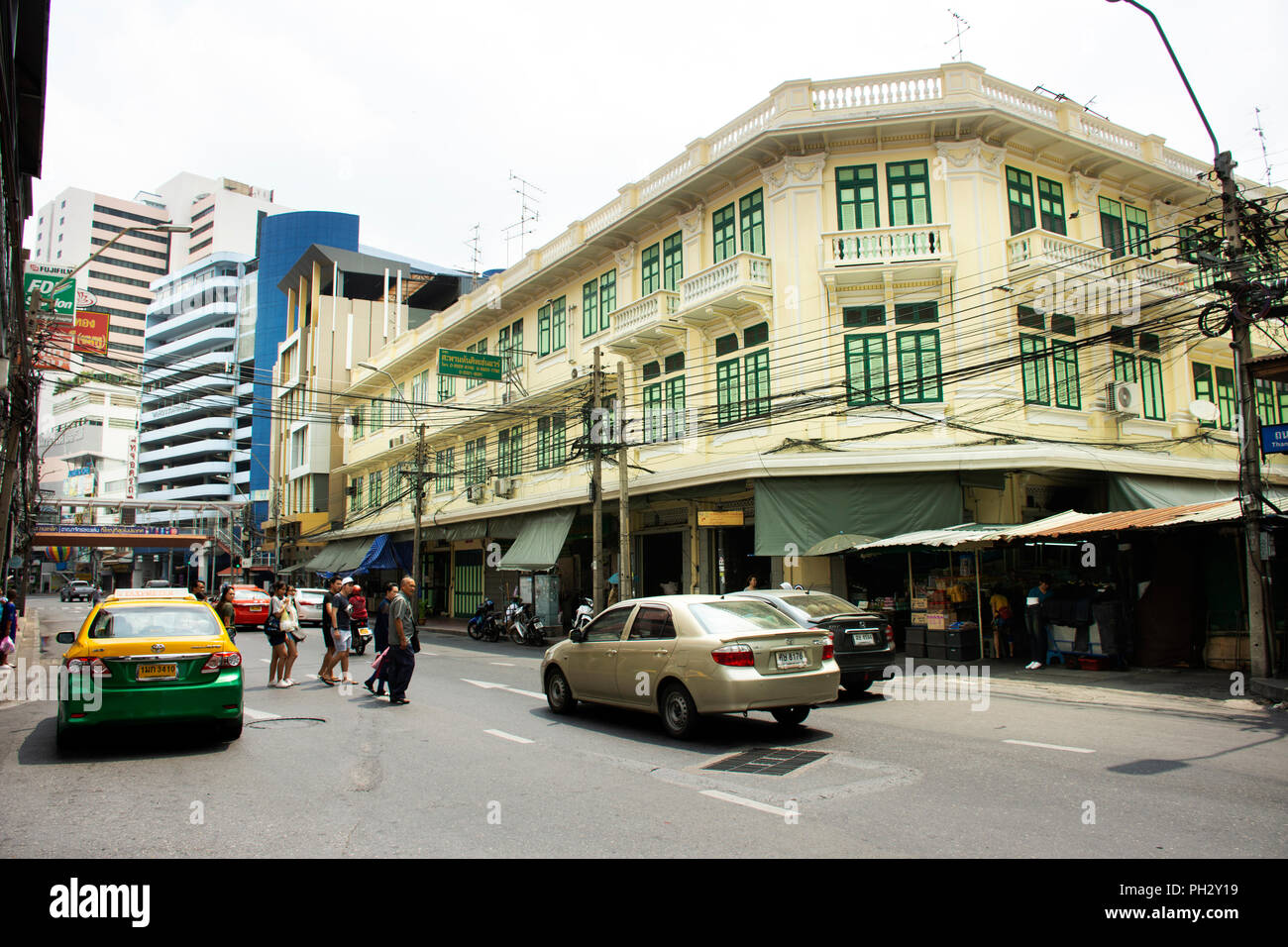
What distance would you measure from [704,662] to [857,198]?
1551 cm

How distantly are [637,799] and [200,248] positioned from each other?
122 metres

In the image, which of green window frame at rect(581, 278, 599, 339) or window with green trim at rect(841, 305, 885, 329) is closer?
window with green trim at rect(841, 305, 885, 329)

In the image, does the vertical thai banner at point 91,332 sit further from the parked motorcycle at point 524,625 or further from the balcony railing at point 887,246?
the balcony railing at point 887,246

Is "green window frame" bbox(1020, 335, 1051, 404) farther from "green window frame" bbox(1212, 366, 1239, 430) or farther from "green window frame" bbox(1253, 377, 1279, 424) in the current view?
"green window frame" bbox(1253, 377, 1279, 424)

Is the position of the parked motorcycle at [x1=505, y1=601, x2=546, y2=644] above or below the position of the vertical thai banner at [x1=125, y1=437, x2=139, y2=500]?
below

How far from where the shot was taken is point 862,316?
20125 millimetres

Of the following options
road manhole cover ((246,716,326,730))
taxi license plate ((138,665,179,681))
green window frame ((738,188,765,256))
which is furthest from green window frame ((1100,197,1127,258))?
taxi license plate ((138,665,179,681))

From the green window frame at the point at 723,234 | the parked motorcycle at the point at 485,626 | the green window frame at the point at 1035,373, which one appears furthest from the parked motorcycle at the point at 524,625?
the green window frame at the point at 1035,373

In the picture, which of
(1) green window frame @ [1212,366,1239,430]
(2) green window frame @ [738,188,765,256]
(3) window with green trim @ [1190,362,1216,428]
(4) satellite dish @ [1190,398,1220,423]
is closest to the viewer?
(2) green window frame @ [738,188,765,256]

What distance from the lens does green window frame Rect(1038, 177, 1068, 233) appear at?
69.1ft

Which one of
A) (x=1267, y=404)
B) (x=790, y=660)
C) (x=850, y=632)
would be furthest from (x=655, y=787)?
(x=1267, y=404)

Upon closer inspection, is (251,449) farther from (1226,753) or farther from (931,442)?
(1226,753)

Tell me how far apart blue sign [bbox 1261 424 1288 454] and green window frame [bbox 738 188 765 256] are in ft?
38.0
